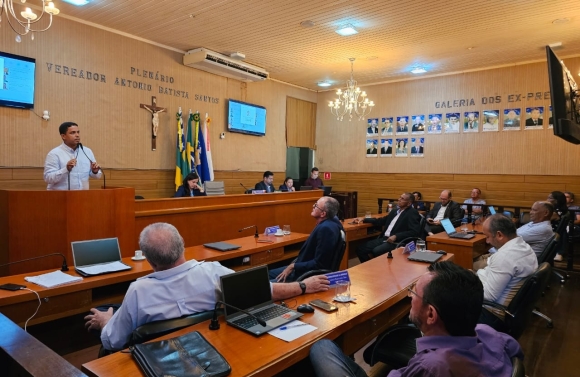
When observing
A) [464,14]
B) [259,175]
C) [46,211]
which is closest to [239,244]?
[46,211]

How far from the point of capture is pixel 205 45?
686 centimetres

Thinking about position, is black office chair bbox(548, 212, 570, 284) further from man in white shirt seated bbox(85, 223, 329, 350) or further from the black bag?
the black bag

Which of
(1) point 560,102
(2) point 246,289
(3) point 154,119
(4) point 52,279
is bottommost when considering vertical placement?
(4) point 52,279

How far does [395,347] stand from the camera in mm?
2121

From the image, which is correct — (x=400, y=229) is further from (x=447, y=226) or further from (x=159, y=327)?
(x=159, y=327)

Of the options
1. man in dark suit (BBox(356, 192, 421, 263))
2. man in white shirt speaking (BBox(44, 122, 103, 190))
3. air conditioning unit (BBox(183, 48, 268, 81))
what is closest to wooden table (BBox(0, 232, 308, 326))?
man in white shirt speaking (BBox(44, 122, 103, 190))

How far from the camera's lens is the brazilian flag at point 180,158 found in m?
6.98

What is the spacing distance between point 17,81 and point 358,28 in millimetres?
4852

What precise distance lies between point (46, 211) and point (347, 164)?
25.3 ft

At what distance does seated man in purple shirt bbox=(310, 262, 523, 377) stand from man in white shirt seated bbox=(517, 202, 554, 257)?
3182mm

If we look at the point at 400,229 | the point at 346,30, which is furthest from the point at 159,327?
the point at 346,30

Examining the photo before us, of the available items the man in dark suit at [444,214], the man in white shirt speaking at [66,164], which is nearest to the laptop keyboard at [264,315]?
the man in white shirt speaking at [66,164]

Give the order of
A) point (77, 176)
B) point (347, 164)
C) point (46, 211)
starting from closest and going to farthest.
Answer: point (46, 211) < point (77, 176) < point (347, 164)

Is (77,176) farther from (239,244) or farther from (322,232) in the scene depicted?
(322,232)
